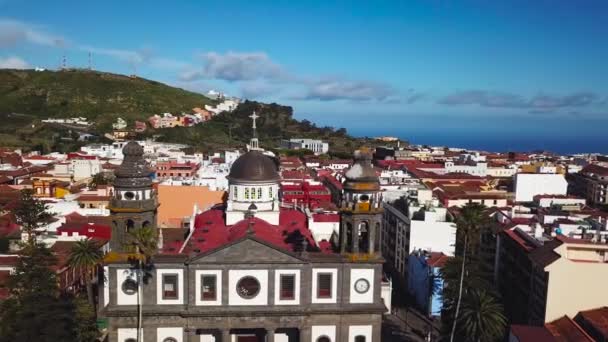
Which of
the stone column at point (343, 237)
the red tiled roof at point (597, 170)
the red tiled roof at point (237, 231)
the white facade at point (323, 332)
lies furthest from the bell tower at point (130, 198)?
the red tiled roof at point (597, 170)

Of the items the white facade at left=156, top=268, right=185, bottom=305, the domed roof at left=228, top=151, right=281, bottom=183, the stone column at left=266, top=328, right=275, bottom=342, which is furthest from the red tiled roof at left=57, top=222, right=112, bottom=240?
the stone column at left=266, top=328, right=275, bottom=342

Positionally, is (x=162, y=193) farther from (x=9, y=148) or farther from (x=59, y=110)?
(x=59, y=110)

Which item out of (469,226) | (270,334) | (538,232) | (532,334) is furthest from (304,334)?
(538,232)

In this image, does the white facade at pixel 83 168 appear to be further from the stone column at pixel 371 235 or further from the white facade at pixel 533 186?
the stone column at pixel 371 235

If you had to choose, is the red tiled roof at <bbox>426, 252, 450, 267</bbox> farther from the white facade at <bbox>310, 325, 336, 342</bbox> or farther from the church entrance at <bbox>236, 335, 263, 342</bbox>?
the church entrance at <bbox>236, 335, 263, 342</bbox>

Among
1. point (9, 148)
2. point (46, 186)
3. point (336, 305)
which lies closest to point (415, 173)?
point (46, 186)

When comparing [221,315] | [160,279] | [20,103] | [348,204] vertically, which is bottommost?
[221,315]
